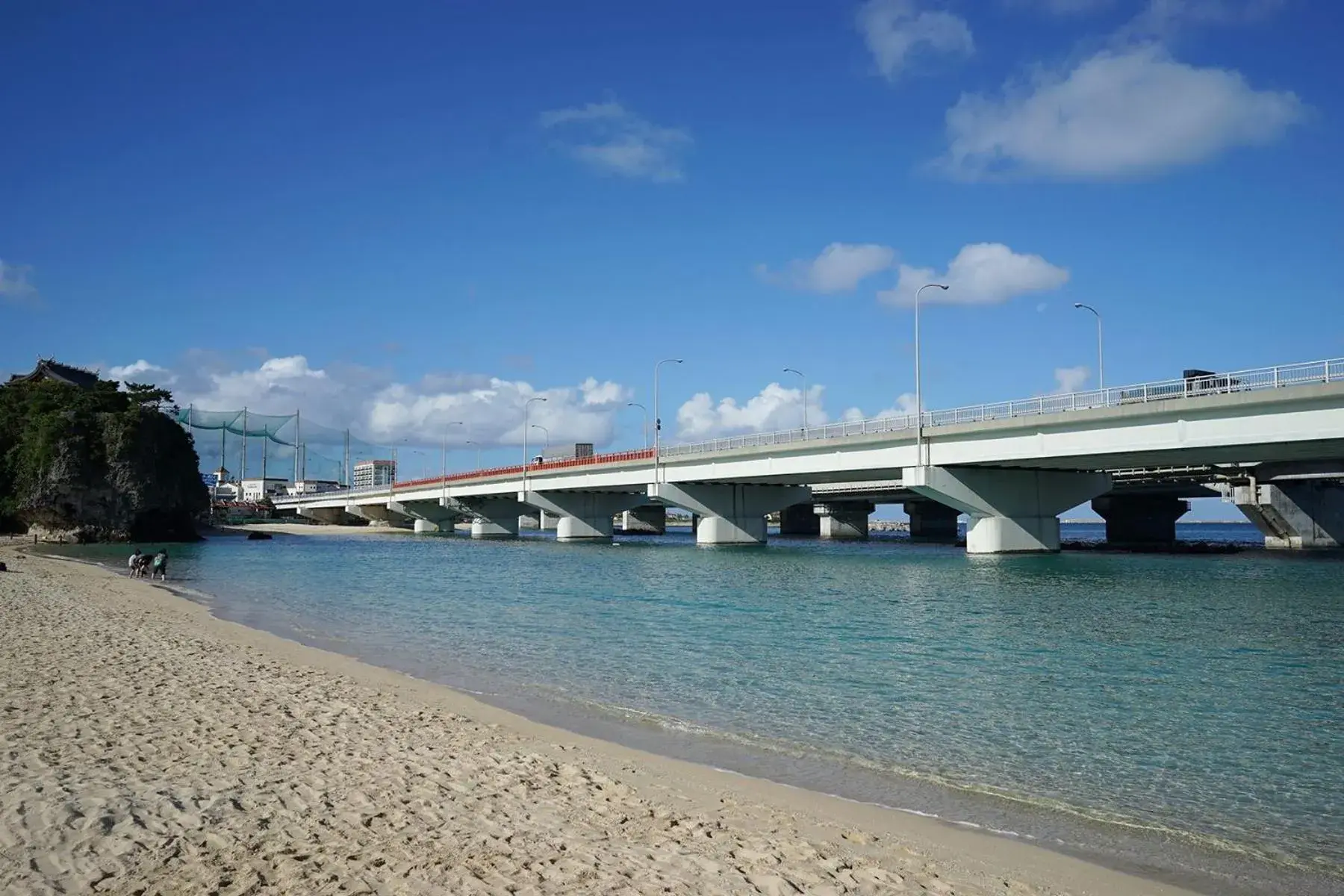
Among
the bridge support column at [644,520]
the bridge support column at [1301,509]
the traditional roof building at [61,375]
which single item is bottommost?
the bridge support column at [644,520]

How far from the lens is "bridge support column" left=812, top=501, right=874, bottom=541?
432 ft

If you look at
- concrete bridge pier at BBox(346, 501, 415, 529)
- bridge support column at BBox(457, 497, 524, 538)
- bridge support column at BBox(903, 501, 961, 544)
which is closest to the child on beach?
bridge support column at BBox(457, 497, 524, 538)

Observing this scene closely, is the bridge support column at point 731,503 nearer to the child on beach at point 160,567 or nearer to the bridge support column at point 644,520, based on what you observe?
the child on beach at point 160,567

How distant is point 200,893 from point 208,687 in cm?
938

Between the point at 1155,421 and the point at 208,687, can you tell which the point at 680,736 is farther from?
the point at 1155,421

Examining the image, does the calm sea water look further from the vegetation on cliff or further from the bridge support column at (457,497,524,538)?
the bridge support column at (457,497,524,538)

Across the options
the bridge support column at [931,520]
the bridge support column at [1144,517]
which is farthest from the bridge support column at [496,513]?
the bridge support column at [1144,517]

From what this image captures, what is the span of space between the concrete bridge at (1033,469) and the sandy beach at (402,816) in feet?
116

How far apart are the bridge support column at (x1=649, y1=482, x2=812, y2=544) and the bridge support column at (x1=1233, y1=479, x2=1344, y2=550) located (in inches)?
1387

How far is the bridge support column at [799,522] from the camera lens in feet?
472

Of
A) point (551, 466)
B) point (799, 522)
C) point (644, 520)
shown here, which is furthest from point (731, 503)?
point (644, 520)

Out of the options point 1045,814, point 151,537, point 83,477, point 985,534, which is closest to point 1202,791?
point 1045,814

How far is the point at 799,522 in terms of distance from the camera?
146 meters

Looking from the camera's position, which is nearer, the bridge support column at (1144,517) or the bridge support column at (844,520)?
the bridge support column at (1144,517)
